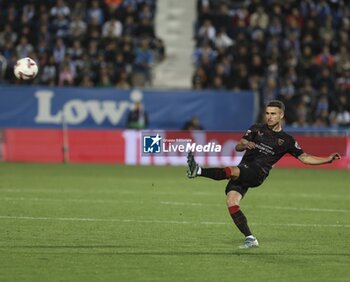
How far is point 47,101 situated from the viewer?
86.3 ft

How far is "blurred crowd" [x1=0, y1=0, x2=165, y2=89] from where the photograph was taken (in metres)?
26.8

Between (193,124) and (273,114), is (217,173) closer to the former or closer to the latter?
(273,114)

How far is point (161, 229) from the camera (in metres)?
13.4

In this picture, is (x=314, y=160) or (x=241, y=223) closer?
(x=241, y=223)

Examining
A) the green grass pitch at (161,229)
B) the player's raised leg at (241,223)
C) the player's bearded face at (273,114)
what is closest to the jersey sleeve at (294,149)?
the player's bearded face at (273,114)

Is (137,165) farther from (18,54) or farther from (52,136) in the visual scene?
(18,54)

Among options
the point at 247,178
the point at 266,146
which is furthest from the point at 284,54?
the point at 247,178

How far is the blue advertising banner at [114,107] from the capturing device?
2625 cm

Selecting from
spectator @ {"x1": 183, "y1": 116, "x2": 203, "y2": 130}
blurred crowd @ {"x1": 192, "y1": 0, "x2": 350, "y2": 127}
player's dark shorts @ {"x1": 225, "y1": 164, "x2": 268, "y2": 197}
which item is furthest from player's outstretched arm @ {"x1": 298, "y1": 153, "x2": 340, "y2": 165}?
blurred crowd @ {"x1": 192, "y1": 0, "x2": 350, "y2": 127}

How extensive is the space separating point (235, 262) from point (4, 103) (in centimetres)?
1648

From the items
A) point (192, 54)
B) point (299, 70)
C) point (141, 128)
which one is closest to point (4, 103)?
point (141, 128)

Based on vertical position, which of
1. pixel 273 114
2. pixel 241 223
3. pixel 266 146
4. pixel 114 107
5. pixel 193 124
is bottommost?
pixel 193 124

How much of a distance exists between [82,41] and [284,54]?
231 inches

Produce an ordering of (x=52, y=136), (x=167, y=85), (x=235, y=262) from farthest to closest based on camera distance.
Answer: (x=167, y=85) → (x=52, y=136) → (x=235, y=262)
